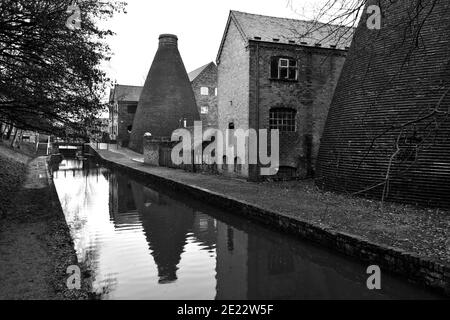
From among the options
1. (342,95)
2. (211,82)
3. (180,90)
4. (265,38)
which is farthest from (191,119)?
(342,95)

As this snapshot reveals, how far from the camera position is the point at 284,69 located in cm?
1767

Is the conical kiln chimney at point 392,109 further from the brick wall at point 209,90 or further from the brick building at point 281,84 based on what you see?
the brick wall at point 209,90

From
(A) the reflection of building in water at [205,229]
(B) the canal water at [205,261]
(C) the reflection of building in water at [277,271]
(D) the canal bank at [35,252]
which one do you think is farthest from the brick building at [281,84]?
(D) the canal bank at [35,252]

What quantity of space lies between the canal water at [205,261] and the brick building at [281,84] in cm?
A: 602

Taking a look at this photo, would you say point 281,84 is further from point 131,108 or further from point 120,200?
point 131,108

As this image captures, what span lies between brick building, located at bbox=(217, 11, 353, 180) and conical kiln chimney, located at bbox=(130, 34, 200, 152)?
17.0 metres

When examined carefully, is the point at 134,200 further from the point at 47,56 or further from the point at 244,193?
the point at 47,56

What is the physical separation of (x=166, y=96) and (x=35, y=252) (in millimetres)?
29759

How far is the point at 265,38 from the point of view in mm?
17047

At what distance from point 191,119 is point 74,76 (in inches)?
1056

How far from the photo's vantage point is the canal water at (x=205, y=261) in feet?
20.7

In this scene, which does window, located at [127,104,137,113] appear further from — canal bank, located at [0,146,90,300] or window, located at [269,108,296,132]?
canal bank, located at [0,146,90,300]

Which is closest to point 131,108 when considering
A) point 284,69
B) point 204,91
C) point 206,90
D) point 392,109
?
point 204,91

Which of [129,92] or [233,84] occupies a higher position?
[129,92]
